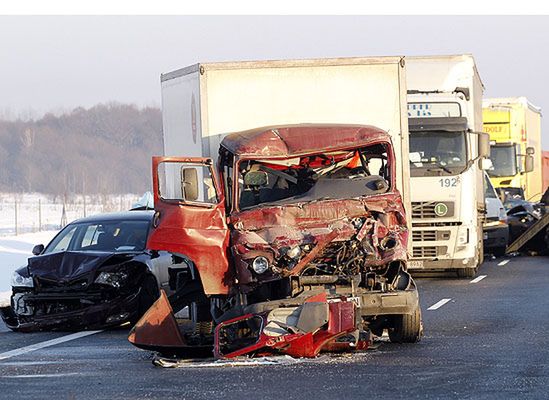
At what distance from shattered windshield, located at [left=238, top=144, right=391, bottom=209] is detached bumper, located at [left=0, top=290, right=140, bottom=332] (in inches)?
107

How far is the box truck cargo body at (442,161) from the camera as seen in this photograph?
22.3 meters

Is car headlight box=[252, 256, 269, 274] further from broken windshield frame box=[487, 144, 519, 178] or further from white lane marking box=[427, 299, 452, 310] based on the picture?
broken windshield frame box=[487, 144, 519, 178]

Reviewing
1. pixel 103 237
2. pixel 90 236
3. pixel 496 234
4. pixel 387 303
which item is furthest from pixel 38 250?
pixel 496 234

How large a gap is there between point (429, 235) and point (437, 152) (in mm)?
1403

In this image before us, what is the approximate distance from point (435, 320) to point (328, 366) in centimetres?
460

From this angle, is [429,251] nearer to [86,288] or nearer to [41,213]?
[86,288]

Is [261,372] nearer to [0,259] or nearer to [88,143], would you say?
[0,259]

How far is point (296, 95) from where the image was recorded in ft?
55.2

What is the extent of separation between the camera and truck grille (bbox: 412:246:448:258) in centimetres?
2247

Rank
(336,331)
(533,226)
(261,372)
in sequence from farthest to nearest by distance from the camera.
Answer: (533,226) → (336,331) → (261,372)

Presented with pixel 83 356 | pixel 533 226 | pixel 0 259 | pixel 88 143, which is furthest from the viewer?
pixel 88 143

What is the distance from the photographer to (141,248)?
1644cm

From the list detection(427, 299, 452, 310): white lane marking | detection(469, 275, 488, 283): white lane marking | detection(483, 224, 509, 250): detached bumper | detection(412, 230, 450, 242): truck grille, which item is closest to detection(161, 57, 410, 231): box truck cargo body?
detection(427, 299, 452, 310): white lane marking

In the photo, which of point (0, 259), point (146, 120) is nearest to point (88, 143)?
point (146, 120)
